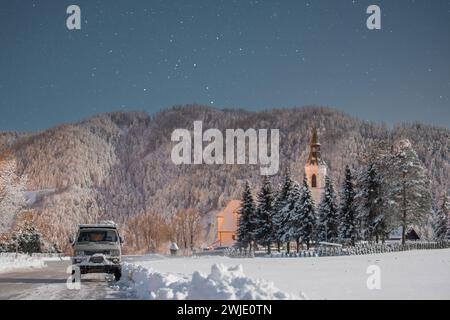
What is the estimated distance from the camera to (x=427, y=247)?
6169cm

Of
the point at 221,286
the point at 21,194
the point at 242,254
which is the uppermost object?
the point at 21,194

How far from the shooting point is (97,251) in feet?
79.8

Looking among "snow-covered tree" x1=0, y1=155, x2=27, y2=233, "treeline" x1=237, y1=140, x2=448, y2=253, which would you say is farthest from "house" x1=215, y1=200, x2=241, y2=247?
"snow-covered tree" x1=0, y1=155, x2=27, y2=233

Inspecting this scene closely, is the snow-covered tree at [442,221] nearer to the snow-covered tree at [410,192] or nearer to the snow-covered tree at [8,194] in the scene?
the snow-covered tree at [410,192]

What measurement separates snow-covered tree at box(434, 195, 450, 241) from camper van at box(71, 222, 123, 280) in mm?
70888

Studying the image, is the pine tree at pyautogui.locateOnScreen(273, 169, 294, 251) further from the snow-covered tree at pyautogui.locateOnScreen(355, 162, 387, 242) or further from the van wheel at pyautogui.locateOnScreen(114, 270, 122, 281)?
the van wheel at pyautogui.locateOnScreen(114, 270, 122, 281)

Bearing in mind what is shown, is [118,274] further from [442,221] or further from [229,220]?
[229,220]

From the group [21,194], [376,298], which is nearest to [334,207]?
[21,194]

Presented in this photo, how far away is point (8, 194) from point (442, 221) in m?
66.3

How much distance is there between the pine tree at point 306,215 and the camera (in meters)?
70.5

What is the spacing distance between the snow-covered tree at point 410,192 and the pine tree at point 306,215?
11935mm
